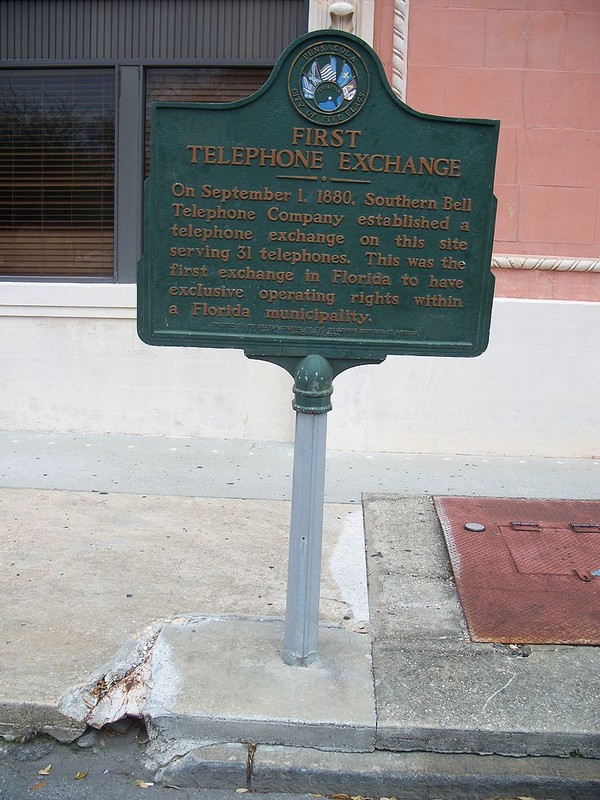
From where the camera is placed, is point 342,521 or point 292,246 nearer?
point 292,246

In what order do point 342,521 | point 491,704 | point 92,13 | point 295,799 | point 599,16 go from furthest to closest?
point 92,13
point 599,16
point 342,521
point 491,704
point 295,799

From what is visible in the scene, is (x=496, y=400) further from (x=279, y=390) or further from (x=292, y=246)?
(x=292, y=246)

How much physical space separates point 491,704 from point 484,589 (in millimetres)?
1031

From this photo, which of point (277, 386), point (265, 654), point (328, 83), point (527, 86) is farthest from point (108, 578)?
point (527, 86)

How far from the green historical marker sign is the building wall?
320 cm

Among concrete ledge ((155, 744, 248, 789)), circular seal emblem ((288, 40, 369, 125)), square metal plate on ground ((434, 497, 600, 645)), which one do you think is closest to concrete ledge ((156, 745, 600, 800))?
concrete ledge ((155, 744, 248, 789))

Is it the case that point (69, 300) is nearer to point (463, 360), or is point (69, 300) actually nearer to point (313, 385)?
point (463, 360)

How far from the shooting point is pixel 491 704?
3127mm

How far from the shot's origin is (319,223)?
10.2 ft

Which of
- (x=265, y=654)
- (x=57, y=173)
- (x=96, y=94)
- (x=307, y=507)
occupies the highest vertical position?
(x=96, y=94)

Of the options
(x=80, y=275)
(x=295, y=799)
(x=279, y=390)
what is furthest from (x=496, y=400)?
(x=295, y=799)

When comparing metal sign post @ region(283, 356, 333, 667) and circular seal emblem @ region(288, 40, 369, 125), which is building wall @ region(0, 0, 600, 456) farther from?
circular seal emblem @ region(288, 40, 369, 125)

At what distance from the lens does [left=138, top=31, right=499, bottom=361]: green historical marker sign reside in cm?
304

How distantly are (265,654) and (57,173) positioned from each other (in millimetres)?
4881
